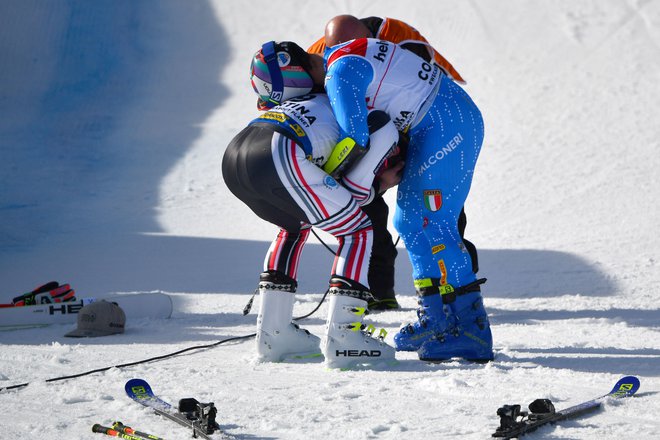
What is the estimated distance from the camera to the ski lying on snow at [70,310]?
4.94m

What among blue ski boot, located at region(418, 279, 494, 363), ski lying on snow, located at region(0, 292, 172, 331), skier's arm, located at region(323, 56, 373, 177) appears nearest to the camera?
skier's arm, located at region(323, 56, 373, 177)

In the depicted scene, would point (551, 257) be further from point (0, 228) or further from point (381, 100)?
point (0, 228)

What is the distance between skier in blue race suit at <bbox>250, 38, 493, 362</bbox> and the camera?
3.80 meters

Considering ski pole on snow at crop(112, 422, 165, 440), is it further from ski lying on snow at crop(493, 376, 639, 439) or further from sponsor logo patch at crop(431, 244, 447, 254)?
sponsor logo patch at crop(431, 244, 447, 254)

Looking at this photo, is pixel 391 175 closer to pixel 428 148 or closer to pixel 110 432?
pixel 428 148

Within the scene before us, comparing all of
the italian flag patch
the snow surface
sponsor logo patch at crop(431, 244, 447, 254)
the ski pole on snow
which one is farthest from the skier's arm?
the ski pole on snow

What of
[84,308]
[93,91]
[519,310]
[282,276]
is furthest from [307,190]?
[93,91]

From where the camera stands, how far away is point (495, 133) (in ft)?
33.8

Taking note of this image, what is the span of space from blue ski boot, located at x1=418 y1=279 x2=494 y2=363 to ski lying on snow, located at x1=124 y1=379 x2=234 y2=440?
48.7 inches

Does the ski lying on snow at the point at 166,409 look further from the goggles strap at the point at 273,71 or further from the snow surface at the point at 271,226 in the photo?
the goggles strap at the point at 273,71

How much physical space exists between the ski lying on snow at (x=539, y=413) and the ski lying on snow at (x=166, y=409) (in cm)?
80

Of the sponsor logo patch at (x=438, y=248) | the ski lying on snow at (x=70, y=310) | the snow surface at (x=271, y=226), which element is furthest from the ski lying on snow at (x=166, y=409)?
the ski lying on snow at (x=70, y=310)

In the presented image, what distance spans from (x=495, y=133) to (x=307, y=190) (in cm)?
701

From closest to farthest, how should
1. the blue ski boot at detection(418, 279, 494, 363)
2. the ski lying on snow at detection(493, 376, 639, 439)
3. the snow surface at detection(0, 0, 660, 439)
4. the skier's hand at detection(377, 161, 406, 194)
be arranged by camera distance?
the ski lying on snow at detection(493, 376, 639, 439), the snow surface at detection(0, 0, 660, 439), the blue ski boot at detection(418, 279, 494, 363), the skier's hand at detection(377, 161, 406, 194)
